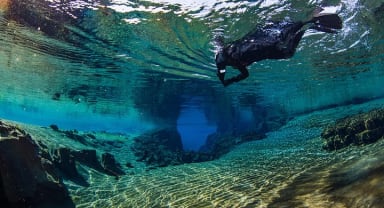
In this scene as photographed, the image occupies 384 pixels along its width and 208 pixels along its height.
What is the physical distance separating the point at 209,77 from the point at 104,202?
20.5 meters

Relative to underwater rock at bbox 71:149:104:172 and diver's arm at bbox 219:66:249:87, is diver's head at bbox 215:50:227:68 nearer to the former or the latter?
diver's arm at bbox 219:66:249:87

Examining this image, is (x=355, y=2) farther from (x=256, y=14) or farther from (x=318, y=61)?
(x=318, y=61)

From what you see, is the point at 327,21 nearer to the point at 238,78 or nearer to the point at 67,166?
the point at 238,78

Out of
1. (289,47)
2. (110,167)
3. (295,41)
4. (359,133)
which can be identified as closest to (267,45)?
(289,47)

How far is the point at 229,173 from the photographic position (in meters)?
11.4

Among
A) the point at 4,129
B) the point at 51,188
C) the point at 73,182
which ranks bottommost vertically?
the point at 73,182

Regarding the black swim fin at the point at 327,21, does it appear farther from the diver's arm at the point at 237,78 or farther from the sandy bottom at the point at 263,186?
the sandy bottom at the point at 263,186

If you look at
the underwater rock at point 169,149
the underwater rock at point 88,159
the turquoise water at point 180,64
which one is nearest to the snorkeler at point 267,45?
the turquoise water at point 180,64

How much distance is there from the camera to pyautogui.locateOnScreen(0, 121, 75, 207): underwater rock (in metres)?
6.09

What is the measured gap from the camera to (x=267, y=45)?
8.40 metres

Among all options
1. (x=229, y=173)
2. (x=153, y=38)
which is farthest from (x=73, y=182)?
(x=153, y=38)

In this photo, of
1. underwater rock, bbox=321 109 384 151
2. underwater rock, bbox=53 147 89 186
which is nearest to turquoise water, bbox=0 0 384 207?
underwater rock, bbox=53 147 89 186

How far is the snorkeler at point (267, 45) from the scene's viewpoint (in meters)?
8.11

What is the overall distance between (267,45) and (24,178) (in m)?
7.26
